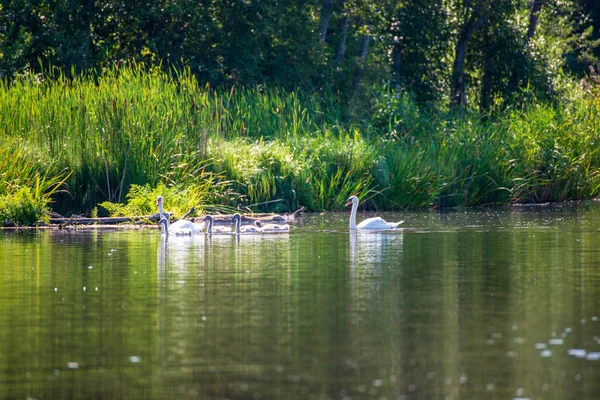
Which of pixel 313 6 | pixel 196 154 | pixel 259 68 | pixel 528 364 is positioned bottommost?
pixel 528 364

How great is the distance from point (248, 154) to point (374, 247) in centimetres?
755

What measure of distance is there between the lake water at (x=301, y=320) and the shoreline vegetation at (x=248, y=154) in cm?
461

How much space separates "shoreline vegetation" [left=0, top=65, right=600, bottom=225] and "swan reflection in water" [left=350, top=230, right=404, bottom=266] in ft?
13.0

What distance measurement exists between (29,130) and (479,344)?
565 inches

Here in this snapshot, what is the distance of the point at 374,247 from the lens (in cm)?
1588

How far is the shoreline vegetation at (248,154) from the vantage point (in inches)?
816

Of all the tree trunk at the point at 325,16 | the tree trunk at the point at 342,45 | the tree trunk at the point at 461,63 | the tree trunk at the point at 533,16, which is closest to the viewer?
the tree trunk at the point at 325,16

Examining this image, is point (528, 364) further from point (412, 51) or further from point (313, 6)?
point (412, 51)

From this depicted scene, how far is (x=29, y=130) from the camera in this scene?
2131 cm

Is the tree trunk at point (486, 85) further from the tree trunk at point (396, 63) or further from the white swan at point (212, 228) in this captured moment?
the white swan at point (212, 228)

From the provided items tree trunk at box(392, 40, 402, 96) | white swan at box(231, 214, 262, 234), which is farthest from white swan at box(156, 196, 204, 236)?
tree trunk at box(392, 40, 402, 96)

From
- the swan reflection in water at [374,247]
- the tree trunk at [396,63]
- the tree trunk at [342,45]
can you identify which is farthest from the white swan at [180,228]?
the tree trunk at [396,63]

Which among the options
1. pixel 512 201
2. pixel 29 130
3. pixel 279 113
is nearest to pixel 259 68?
pixel 279 113

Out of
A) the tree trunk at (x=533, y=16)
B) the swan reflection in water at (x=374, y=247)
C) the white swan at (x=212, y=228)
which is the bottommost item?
the swan reflection in water at (x=374, y=247)
